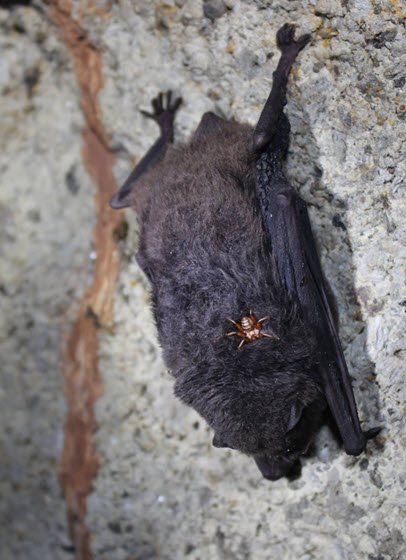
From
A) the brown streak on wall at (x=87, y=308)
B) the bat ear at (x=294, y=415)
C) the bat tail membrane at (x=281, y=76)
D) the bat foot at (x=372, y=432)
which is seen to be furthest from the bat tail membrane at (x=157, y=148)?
the bat foot at (x=372, y=432)

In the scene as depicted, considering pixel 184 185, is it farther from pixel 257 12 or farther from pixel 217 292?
pixel 257 12

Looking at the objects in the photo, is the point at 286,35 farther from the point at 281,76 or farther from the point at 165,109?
the point at 165,109

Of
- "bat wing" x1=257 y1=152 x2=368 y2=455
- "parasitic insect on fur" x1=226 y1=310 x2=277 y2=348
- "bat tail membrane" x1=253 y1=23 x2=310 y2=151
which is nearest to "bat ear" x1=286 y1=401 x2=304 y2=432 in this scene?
"bat wing" x1=257 y1=152 x2=368 y2=455

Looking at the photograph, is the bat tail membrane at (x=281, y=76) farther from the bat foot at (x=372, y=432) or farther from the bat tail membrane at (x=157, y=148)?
the bat foot at (x=372, y=432)

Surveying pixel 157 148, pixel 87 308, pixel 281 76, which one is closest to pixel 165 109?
pixel 157 148

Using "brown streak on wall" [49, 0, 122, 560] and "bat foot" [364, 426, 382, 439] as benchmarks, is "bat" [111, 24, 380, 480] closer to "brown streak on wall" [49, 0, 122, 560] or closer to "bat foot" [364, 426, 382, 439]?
"bat foot" [364, 426, 382, 439]

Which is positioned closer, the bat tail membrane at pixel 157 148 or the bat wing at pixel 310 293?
the bat wing at pixel 310 293

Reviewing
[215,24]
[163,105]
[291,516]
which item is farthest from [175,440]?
[215,24]
